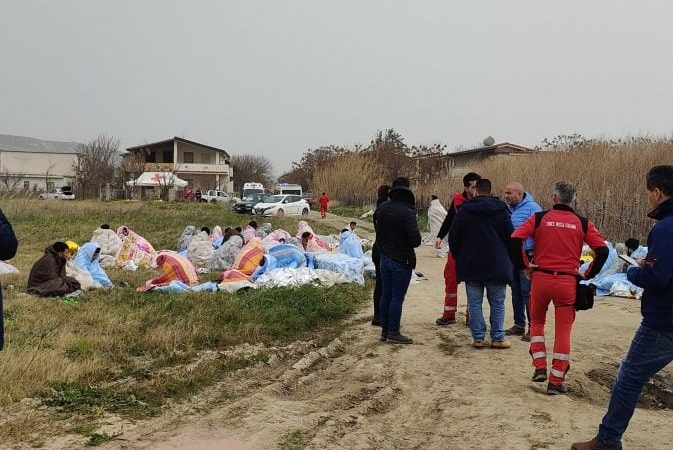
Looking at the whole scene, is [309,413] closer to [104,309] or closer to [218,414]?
[218,414]

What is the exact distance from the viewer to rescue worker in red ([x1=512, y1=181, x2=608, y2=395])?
17.0 feet

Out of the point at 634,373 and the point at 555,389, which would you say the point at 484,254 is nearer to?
the point at 555,389

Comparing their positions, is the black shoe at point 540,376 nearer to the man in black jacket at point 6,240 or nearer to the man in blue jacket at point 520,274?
the man in blue jacket at point 520,274

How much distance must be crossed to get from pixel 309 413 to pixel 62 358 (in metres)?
2.63

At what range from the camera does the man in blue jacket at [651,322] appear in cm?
368

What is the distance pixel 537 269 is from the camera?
17.5ft

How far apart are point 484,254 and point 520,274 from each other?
1.05m

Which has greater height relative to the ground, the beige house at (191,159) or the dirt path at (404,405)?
the beige house at (191,159)

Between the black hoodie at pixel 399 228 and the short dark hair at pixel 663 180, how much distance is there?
122 inches

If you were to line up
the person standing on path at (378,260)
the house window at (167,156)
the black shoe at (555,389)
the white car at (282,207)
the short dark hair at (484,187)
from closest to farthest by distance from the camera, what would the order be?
the black shoe at (555,389) < the short dark hair at (484,187) < the person standing on path at (378,260) < the white car at (282,207) < the house window at (167,156)

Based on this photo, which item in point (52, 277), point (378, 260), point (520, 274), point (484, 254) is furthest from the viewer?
point (52, 277)

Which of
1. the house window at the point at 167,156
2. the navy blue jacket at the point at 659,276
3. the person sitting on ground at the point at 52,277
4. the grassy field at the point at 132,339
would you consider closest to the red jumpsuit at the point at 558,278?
the navy blue jacket at the point at 659,276

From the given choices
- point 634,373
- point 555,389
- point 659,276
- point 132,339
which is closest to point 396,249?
point 555,389

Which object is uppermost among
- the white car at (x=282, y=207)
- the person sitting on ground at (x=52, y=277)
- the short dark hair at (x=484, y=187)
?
the short dark hair at (x=484, y=187)
